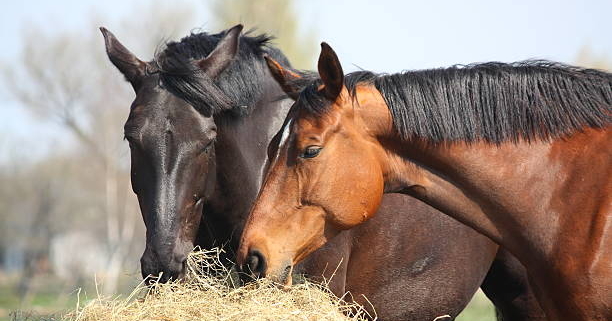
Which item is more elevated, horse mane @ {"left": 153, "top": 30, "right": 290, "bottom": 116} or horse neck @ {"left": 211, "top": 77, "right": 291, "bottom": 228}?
horse mane @ {"left": 153, "top": 30, "right": 290, "bottom": 116}

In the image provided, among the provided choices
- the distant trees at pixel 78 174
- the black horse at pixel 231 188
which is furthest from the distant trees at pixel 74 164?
the black horse at pixel 231 188

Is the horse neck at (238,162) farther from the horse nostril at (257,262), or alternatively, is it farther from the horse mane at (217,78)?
the horse nostril at (257,262)

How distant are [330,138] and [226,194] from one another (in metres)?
1.07

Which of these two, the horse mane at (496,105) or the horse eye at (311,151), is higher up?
the horse mane at (496,105)

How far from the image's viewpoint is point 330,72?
378cm

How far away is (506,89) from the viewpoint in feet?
12.5

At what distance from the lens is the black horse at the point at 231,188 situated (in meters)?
4.28

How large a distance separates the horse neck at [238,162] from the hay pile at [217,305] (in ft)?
2.21

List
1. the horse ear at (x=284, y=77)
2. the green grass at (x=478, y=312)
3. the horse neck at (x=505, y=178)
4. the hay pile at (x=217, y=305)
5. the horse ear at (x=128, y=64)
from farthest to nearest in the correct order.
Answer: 1. the green grass at (x=478, y=312)
2. the horse ear at (x=128, y=64)
3. the horse ear at (x=284, y=77)
4. the horse neck at (x=505, y=178)
5. the hay pile at (x=217, y=305)

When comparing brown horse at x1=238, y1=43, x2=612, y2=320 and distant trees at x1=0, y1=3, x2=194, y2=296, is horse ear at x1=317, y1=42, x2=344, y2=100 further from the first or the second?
distant trees at x1=0, y1=3, x2=194, y2=296

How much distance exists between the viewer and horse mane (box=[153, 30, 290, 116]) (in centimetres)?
447

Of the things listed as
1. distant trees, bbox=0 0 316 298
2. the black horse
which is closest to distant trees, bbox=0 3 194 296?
distant trees, bbox=0 0 316 298

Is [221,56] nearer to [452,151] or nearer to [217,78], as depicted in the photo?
[217,78]

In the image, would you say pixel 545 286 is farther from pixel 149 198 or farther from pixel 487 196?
pixel 149 198
